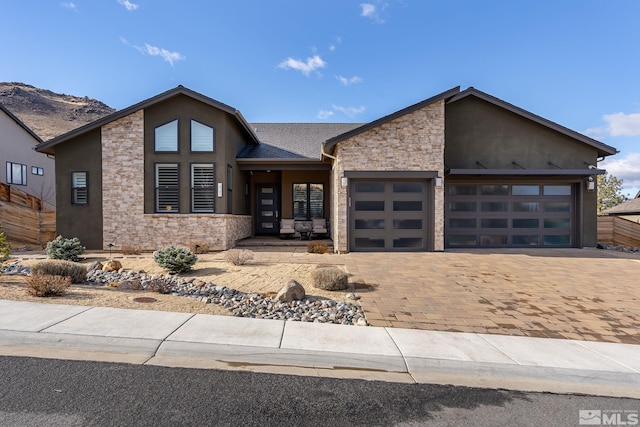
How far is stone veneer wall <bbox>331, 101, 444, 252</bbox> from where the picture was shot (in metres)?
12.2

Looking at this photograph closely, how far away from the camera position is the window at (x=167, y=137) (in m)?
13.1

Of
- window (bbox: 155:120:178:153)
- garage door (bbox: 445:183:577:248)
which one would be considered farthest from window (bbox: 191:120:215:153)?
garage door (bbox: 445:183:577:248)

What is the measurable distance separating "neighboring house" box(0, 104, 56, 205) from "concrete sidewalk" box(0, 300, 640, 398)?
2234 centimetres

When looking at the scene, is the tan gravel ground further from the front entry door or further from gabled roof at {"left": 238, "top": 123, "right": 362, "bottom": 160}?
the front entry door

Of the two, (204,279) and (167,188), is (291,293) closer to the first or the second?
(204,279)

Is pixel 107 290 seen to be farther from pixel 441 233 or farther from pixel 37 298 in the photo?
pixel 441 233

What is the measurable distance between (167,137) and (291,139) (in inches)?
267

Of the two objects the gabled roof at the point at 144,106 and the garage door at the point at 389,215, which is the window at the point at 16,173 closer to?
the gabled roof at the point at 144,106

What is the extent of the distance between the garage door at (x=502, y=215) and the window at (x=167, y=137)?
11.3 m

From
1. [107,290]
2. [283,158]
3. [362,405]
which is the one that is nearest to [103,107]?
[283,158]

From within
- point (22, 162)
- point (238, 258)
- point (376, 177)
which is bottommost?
point (238, 258)

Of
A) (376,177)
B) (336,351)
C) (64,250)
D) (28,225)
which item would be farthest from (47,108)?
(336,351)

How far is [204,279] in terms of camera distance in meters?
8.27

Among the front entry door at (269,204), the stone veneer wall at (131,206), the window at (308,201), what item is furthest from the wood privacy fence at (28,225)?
the window at (308,201)
